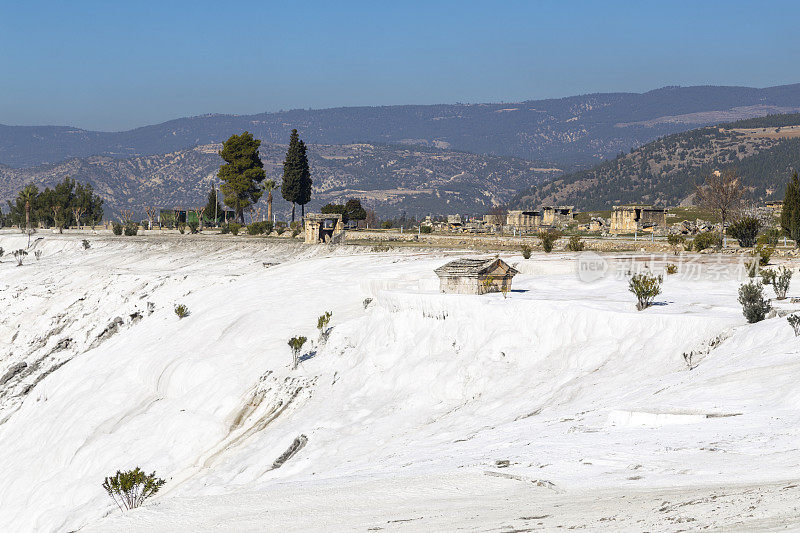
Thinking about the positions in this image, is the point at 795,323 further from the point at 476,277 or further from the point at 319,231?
the point at 319,231

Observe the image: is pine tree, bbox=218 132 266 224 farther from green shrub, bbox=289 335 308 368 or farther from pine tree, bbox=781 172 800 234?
green shrub, bbox=289 335 308 368

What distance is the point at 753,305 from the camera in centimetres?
2409

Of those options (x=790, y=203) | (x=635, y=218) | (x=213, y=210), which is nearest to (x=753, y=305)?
(x=790, y=203)

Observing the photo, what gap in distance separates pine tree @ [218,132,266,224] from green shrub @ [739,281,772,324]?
73949 mm

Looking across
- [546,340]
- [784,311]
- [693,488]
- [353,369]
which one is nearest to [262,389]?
[353,369]

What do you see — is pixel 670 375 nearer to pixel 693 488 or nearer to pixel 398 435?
pixel 398 435

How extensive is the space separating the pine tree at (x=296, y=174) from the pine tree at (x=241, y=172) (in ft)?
24.5

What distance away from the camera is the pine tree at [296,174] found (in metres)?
86.1

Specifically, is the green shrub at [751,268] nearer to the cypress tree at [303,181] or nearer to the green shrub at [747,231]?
the green shrub at [747,231]

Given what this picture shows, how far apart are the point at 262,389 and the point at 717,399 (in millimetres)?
18525

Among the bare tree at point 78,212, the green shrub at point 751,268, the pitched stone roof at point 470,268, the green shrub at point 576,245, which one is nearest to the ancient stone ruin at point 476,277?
the pitched stone roof at point 470,268

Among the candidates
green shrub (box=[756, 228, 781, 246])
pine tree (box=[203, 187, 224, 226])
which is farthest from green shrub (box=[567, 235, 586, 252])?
pine tree (box=[203, 187, 224, 226])

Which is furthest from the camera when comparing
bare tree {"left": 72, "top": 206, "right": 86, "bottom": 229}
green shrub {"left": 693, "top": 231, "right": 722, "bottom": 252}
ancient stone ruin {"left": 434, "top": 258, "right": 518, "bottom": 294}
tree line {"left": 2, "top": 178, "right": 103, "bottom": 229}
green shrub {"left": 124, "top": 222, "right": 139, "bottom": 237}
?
tree line {"left": 2, "top": 178, "right": 103, "bottom": 229}

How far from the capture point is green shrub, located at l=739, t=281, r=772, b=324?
23891 mm
